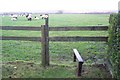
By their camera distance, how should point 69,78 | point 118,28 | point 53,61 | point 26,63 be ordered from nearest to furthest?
point 118,28 < point 69,78 < point 26,63 < point 53,61

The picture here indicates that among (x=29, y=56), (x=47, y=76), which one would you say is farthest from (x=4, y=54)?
(x=47, y=76)

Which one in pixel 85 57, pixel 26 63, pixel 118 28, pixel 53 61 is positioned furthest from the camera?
pixel 85 57

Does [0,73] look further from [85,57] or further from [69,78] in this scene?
[85,57]

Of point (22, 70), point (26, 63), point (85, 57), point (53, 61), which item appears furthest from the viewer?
point (85, 57)

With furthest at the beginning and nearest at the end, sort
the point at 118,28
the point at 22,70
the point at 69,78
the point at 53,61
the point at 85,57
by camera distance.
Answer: the point at 85,57 < the point at 53,61 < the point at 22,70 < the point at 69,78 < the point at 118,28

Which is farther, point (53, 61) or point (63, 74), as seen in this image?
point (53, 61)

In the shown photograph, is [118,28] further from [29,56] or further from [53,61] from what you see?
[29,56]

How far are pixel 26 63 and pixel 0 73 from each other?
128 cm

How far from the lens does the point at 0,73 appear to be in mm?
6945

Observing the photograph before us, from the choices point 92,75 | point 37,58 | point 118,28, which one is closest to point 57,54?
point 37,58

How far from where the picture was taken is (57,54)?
391 inches

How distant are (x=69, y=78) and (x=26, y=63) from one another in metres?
1.87

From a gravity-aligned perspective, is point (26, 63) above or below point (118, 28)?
below

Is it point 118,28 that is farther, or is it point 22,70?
point 22,70
